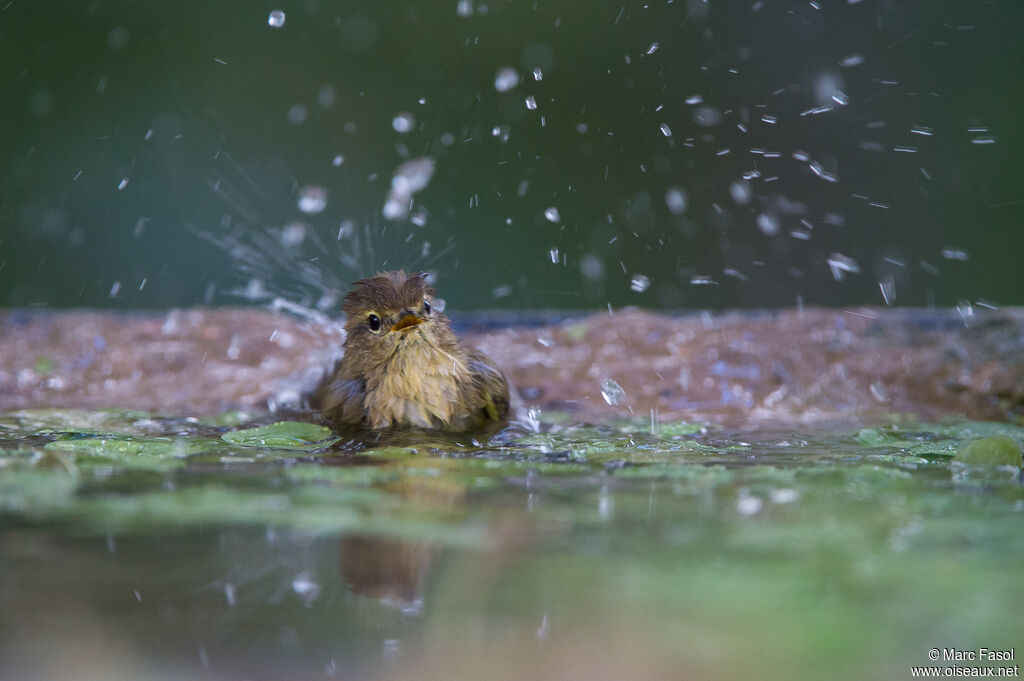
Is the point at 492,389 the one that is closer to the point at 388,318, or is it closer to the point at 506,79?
the point at 388,318

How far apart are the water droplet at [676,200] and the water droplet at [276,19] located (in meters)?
3.54

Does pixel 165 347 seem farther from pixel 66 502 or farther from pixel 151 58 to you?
pixel 151 58

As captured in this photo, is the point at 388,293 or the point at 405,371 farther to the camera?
the point at 388,293

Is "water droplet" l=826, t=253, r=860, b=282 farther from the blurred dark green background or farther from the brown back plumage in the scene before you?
the brown back plumage

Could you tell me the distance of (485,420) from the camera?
4.07 m

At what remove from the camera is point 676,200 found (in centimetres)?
812

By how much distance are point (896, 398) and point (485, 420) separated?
6.03ft

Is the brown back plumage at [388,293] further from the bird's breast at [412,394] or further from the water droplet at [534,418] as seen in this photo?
the water droplet at [534,418]

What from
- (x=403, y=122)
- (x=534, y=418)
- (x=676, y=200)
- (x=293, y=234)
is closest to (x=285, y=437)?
(x=534, y=418)

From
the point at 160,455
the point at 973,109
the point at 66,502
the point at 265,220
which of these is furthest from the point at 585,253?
the point at 66,502

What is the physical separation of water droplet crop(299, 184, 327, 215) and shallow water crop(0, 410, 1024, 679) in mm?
4809

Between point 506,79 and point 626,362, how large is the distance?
4.00m

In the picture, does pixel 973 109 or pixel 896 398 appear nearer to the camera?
pixel 896 398

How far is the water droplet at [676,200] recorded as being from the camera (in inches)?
316
